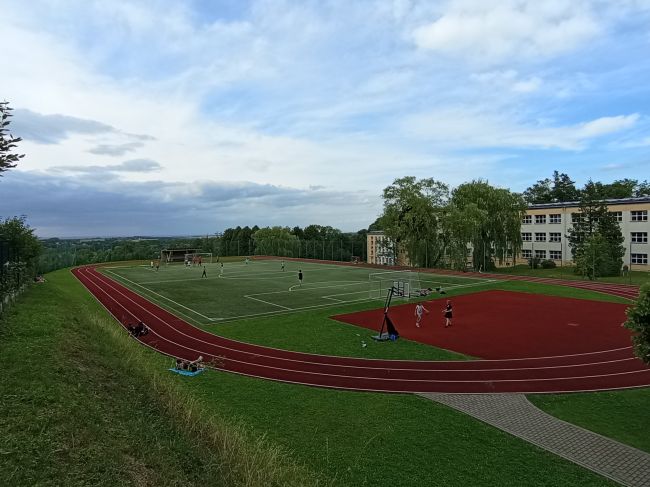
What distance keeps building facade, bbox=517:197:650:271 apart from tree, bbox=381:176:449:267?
59.1 feet

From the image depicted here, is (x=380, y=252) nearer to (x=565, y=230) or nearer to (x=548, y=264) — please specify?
(x=548, y=264)

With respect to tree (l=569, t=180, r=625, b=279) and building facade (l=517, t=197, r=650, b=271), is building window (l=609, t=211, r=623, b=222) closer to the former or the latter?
building facade (l=517, t=197, r=650, b=271)

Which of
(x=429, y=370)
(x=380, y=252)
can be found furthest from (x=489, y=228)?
(x=429, y=370)

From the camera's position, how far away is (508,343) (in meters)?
20.6

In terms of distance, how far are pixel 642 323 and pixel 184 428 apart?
11.3 m

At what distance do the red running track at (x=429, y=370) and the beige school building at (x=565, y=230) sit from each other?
146 feet

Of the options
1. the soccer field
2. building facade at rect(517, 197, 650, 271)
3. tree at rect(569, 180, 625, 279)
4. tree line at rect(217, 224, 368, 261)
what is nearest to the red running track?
the soccer field

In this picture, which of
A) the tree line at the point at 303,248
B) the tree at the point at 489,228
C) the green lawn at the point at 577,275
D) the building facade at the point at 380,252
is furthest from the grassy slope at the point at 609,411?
the tree line at the point at 303,248

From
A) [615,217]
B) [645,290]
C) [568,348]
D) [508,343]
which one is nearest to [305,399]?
[645,290]

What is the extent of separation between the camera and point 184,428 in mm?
8906

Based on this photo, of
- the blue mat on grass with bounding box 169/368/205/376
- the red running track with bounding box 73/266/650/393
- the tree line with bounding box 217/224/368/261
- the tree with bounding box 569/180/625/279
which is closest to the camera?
the red running track with bounding box 73/266/650/393

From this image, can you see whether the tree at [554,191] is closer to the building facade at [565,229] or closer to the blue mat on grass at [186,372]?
the building facade at [565,229]

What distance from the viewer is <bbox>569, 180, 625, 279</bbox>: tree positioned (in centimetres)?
Answer: 4753

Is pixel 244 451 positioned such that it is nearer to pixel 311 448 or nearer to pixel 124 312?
pixel 311 448
